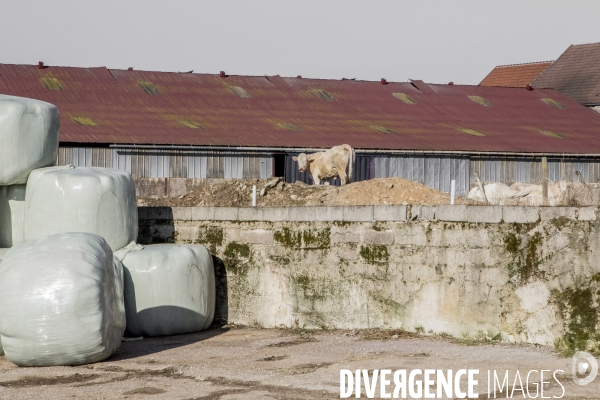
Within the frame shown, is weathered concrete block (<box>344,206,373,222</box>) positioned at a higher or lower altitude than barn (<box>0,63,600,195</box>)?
lower

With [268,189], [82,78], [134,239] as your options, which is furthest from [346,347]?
[82,78]

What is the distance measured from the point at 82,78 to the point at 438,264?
2491 cm

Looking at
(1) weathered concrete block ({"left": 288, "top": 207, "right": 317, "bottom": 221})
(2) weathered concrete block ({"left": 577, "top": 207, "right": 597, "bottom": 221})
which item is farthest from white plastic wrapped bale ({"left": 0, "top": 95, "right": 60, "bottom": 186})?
(2) weathered concrete block ({"left": 577, "top": 207, "right": 597, "bottom": 221})

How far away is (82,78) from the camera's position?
33344 mm

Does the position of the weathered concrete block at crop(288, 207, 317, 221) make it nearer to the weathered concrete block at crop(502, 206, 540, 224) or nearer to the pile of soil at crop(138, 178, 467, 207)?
the weathered concrete block at crop(502, 206, 540, 224)

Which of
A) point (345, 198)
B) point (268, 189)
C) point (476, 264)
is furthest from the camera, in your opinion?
point (268, 189)

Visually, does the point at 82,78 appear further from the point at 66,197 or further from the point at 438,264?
the point at 438,264

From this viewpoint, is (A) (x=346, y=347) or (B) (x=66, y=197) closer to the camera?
(A) (x=346, y=347)

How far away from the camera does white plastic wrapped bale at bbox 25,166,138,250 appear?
1166 cm

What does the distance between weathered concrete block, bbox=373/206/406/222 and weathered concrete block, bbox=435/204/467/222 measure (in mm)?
498

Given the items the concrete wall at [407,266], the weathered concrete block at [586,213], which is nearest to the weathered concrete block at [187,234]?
the concrete wall at [407,266]

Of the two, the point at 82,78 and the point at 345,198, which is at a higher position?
the point at 82,78

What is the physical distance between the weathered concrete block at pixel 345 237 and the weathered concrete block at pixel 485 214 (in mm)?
1672

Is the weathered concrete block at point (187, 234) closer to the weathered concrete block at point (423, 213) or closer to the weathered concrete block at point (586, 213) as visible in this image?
the weathered concrete block at point (423, 213)
